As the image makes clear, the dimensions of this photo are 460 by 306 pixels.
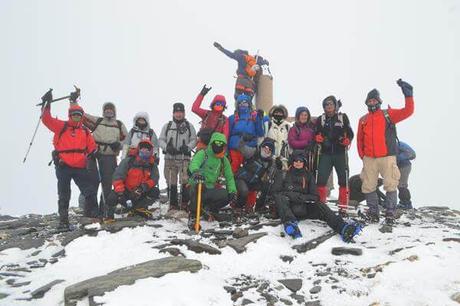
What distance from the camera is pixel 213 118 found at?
9719mm

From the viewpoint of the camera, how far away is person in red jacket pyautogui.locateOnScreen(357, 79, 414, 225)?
27.6ft

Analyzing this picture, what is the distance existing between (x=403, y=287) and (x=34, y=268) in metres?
6.51

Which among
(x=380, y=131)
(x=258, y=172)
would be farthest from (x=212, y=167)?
(x=380, y=131)

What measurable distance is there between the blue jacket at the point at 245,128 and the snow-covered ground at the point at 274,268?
254 cm

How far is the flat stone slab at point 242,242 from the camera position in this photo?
6883mm

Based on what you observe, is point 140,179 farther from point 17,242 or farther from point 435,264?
point 435,264

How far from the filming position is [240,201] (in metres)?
9.66

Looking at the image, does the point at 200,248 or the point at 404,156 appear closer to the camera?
the point at 200,248

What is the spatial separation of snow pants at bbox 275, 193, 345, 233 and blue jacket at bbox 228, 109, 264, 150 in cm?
205

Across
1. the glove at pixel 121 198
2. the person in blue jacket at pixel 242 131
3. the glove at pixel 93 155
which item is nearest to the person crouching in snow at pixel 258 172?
the person in blue jacket at pixel 242 131

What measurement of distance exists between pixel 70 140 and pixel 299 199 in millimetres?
5944

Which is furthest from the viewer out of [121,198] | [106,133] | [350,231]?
[106,133]

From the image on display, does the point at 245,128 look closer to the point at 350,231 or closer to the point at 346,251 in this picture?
the point at 350,231

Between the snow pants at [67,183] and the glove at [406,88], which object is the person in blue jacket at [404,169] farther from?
the snow pants at [67,183]
